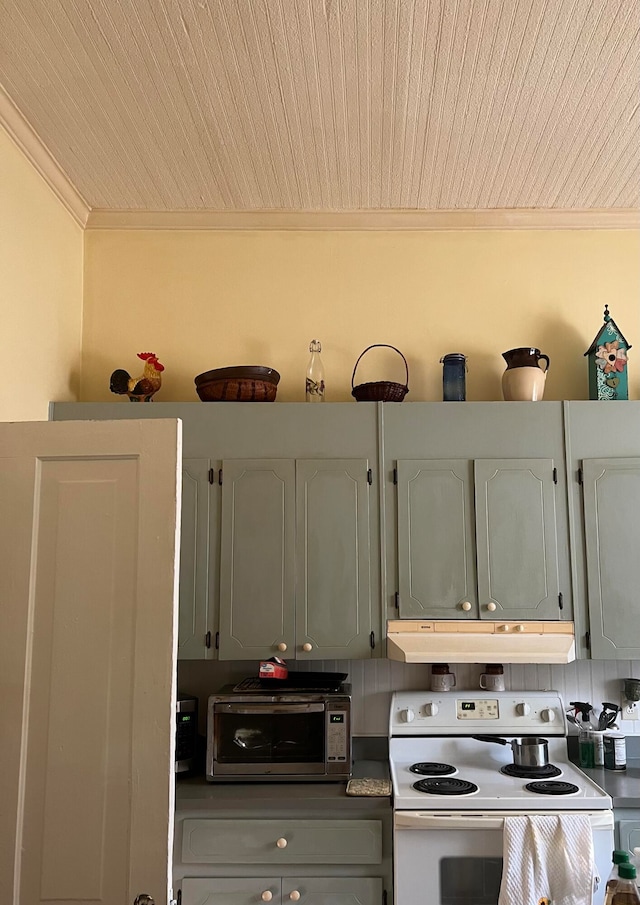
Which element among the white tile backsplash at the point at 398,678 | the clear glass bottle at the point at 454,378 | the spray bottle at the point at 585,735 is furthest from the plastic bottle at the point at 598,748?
the clear glass bottle at the point at 454,378

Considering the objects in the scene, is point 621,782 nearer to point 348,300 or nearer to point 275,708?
point 275,708

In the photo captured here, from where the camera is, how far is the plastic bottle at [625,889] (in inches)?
58.7

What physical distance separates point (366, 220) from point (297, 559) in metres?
1.48

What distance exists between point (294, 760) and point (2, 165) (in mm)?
2248

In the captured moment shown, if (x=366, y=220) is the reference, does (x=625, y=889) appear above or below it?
below

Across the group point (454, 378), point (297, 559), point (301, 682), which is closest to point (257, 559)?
point (297, 559)

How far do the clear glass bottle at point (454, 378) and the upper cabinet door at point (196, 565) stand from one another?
39.0 inches

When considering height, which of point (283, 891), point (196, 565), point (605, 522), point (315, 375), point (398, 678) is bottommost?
point (283, 891)

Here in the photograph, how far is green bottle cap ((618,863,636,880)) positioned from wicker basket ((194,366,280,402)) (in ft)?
6.79

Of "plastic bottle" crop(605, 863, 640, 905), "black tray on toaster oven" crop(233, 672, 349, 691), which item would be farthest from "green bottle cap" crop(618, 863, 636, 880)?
"black tray on toaster oven" crop(233, 672, 349, 691)

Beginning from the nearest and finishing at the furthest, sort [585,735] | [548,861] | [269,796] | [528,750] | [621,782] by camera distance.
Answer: [548,861], [269,796], [621,782], [528,750], [585,735]

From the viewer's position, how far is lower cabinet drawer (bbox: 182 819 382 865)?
8.56ft

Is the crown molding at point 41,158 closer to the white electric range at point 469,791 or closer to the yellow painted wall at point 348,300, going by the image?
the yellow painted wall at point 348,300

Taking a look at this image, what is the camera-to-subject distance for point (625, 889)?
1501mm
